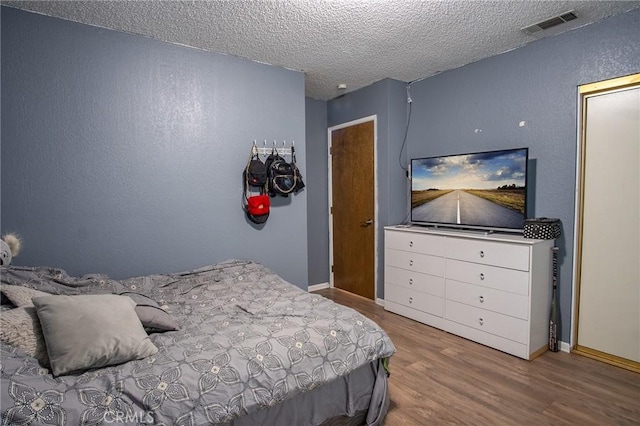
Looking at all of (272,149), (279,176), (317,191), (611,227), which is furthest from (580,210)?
(317,191)

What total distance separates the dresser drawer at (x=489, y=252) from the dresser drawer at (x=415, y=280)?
32cm

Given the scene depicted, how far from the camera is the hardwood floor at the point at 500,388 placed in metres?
1.97

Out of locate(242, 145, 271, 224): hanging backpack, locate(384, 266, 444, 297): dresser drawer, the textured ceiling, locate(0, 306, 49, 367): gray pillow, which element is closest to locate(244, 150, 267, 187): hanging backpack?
locate(242, 145, 271, 224): hanging backpack

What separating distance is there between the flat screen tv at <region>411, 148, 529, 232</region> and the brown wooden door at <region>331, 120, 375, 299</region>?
642 millimetres

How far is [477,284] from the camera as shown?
116 inches

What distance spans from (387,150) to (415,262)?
1321mm

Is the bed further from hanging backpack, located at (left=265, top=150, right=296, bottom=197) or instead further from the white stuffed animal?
hanging backpack, located at (left=265, top=150, right=296, bottom=197)

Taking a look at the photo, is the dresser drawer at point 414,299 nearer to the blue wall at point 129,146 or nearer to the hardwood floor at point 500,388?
the hardwood floor at point 500,388

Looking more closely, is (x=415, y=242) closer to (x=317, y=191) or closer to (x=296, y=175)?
(x=296, y=175)

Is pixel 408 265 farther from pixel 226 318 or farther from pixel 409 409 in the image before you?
pixel 226 318

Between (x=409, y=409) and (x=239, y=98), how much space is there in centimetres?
284

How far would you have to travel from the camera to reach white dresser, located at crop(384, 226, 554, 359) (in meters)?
2.65

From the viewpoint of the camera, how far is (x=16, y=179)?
231 centimetres

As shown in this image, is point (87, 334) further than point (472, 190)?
No
